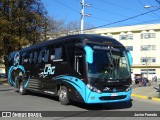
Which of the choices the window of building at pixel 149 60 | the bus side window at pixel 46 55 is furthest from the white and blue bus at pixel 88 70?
the window of building at pixel 149 60

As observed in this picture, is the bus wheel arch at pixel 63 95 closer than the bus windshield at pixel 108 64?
No

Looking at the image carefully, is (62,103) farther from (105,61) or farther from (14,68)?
(14,68)

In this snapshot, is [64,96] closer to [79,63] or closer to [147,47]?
[79,63]

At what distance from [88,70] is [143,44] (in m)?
70.1

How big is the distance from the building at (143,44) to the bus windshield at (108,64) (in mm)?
64318

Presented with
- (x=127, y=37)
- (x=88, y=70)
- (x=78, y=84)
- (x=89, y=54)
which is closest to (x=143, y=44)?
(x=127, y=37)

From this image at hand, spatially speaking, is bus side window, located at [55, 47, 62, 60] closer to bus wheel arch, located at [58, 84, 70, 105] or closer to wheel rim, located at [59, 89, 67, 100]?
bus wheel arch, located at [58, 84, 70, 105]

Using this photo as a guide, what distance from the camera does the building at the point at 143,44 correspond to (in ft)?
258

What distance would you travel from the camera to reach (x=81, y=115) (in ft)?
38.0

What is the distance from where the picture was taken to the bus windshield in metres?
12.6

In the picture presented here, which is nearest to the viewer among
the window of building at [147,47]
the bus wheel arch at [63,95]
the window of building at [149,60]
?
the bus wheel arch at [63,95]

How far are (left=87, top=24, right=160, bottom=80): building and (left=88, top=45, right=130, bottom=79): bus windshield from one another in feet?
211

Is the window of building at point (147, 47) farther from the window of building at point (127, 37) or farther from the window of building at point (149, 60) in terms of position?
the window of building at point (127, 37)

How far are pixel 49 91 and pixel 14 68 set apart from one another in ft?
21.1
